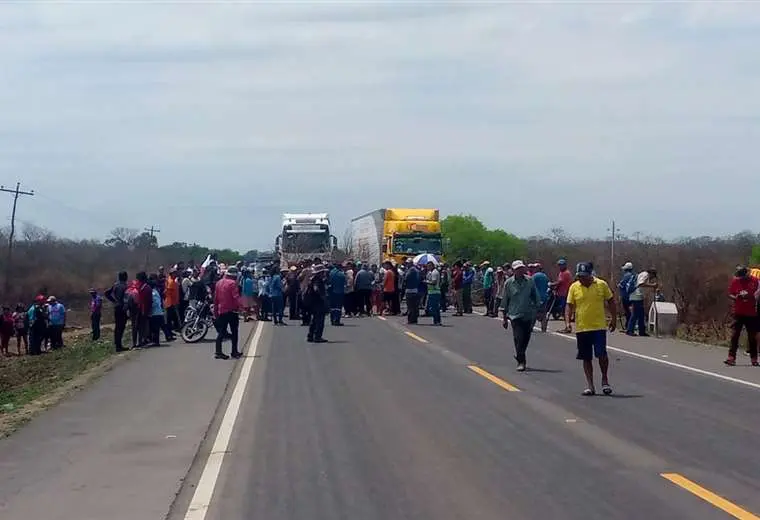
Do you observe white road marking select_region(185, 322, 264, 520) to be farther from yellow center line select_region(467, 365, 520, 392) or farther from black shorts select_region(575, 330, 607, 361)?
black shorts select_region(575, 330, 607, 361)

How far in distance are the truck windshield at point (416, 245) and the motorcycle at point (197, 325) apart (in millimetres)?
19088

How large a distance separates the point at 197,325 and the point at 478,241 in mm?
68881

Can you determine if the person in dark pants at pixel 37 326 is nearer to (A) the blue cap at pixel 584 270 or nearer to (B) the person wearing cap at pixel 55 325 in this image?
(B) the person wearing cap at pixel 55 325

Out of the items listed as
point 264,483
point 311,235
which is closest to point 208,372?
point 264,483

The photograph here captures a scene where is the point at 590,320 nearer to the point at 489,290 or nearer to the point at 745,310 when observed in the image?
the point at 745,310

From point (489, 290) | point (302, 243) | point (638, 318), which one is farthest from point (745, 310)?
point (302, 243)

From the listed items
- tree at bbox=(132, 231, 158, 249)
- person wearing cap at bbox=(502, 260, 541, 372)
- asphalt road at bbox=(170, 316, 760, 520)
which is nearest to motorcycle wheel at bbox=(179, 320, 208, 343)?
asphalt road at bbox=(170, 316, 760, 520)

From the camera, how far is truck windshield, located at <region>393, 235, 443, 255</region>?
1806 inches

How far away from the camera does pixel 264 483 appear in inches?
392

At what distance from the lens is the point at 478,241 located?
94938mm

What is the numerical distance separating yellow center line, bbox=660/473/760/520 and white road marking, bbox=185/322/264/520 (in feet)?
13.0

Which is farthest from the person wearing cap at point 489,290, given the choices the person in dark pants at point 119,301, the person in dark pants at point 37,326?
the person in dark pants at point 119,301

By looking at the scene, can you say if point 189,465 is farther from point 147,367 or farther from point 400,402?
point 147,367

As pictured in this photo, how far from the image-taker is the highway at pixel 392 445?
910 centimetres
